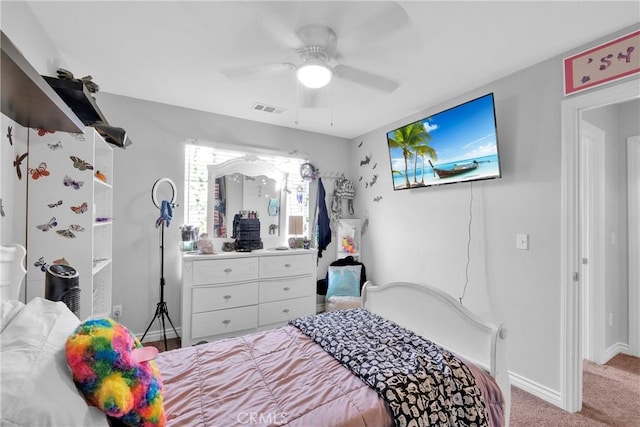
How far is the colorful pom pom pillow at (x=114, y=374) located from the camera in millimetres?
752

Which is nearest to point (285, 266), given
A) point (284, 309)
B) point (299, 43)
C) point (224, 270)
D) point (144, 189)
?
point (284, 309)

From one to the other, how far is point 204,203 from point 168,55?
163 cm

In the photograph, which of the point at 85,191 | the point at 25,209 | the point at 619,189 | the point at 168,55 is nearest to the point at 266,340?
the point at 85,191

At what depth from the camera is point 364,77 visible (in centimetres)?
200

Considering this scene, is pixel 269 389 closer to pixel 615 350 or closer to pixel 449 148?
pixel 449 148

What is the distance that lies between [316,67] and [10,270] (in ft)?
6.15

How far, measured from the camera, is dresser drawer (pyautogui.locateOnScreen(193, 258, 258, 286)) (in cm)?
285

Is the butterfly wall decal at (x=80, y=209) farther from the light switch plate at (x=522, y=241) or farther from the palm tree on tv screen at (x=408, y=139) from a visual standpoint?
the light switch plate at (x=522, y=241)

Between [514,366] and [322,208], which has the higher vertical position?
[322,208]

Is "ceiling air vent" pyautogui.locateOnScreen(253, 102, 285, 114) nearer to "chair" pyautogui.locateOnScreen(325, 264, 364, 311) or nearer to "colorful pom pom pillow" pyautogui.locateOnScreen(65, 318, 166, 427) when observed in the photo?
"chair" pyautogui.locateOnScreen(325, 264, 364, 311)

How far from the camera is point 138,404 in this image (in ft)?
2.72

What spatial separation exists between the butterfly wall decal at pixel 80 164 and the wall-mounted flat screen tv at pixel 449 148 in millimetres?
2759

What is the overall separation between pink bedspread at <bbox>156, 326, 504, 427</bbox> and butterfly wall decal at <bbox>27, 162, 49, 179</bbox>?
123 centimetres

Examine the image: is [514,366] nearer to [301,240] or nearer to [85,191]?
[301,240]
